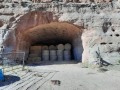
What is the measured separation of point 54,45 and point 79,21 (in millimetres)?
4486

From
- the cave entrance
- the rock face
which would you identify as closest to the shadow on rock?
the rock face

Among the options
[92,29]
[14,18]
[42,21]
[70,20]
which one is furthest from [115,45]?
[14,18]

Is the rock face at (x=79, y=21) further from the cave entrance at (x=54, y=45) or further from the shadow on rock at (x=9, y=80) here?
the shadow on rock at (x=9, y=80)

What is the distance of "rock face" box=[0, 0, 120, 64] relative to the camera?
1095cm

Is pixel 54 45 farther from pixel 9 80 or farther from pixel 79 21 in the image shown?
pixel 9 80

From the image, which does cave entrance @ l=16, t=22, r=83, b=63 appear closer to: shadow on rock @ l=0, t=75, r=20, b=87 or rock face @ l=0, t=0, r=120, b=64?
rock face @ l=0, t=0, r=120, b=64

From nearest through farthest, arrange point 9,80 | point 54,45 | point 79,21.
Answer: point 9,80
point 79,21
point 54,45

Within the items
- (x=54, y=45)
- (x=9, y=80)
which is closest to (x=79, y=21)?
(x=54, y=45)

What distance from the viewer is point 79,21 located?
11516 millimetres

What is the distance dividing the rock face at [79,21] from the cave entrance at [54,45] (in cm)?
55

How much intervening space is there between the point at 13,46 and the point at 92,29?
15.0ft

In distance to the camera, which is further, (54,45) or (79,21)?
(54,45)

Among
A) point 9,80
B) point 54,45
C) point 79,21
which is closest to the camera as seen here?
point 9,80

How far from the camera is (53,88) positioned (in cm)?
595
